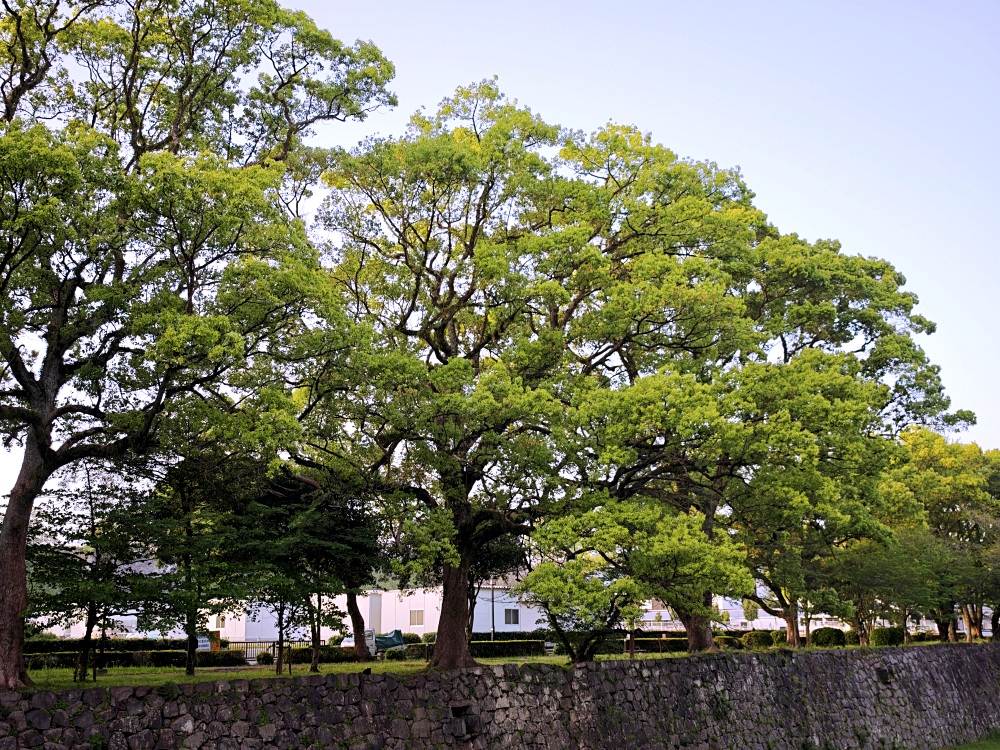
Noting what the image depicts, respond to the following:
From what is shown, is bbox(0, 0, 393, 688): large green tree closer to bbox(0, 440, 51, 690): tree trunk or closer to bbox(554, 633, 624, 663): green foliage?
bbox(0, 440, 51, 690): tree trunk

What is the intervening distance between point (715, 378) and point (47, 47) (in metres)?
13.4

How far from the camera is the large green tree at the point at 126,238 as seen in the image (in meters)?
11.9

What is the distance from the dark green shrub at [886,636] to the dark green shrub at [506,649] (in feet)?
49.0

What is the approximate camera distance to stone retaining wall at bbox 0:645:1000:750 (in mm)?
10961

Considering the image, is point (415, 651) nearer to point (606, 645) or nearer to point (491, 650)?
point (491, 650)

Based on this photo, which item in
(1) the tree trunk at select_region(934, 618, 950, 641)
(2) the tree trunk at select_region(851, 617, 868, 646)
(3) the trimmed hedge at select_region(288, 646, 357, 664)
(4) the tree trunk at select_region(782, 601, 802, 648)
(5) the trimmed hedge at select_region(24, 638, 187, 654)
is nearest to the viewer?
(5) the trimmed hedge at select_region(24, 638, 187, 654)

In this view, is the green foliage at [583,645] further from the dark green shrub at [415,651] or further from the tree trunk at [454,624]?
the dark green shrub at [415,651]

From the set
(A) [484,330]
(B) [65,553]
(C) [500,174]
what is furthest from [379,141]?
(B) [65,553]

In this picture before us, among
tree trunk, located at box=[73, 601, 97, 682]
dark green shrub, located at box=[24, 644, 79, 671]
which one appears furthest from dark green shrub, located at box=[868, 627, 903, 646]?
tree trunk, located at box=[73, 601, 97, 682]

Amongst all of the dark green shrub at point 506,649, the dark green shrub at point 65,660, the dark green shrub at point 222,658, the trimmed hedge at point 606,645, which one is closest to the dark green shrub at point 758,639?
the dark green shrub at point 506,649

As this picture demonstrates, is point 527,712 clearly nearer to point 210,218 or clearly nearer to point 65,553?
point 65,553

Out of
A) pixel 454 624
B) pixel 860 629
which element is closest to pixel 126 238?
pixel 454 624

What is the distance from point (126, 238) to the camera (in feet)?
41.6

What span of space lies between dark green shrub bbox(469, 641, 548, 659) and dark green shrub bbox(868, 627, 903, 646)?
14.9 meters
